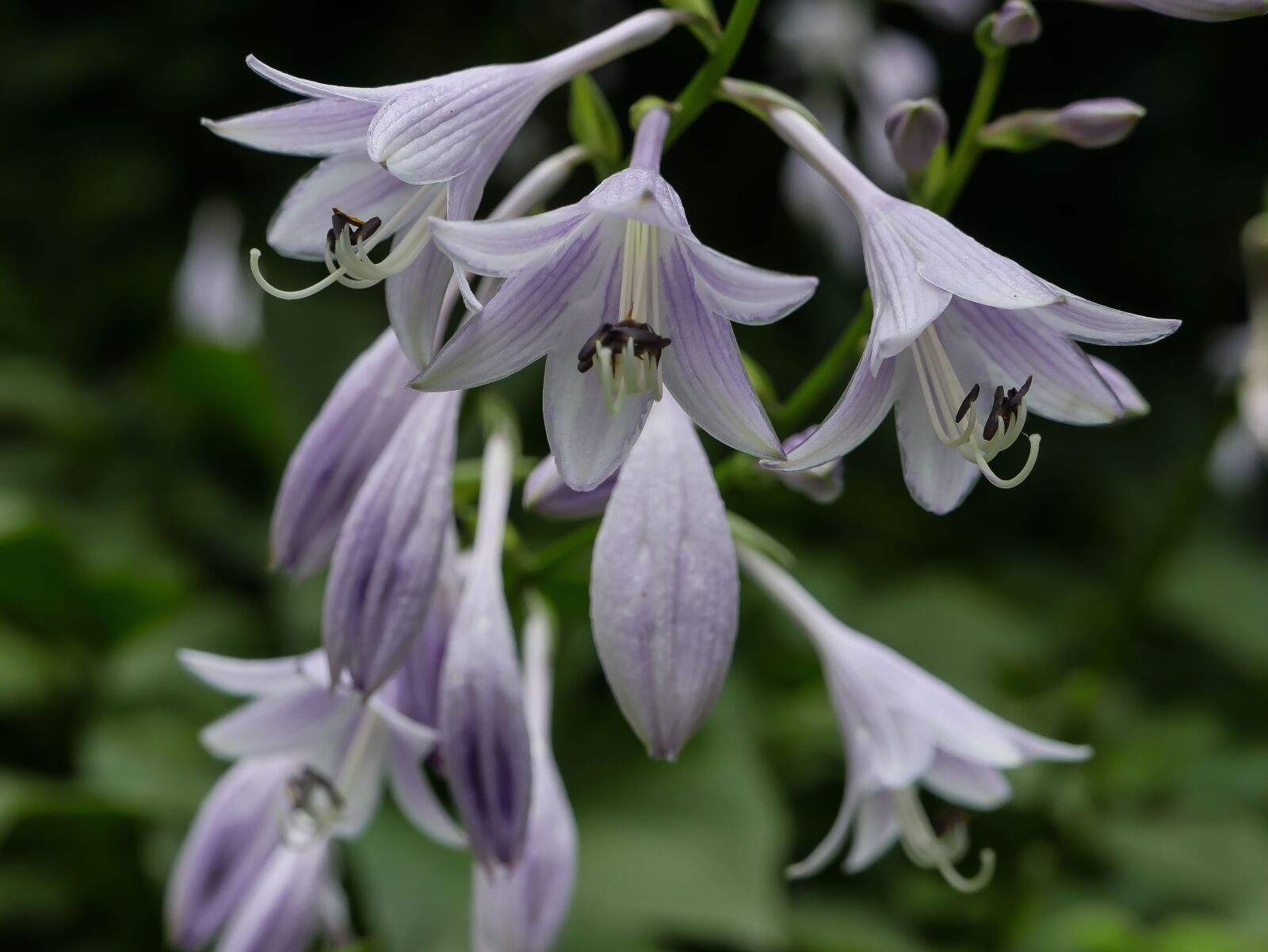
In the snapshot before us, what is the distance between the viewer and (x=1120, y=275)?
10.5 feet

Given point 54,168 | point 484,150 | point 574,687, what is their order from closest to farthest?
point 484,150 < point 574,687 < point 54,168

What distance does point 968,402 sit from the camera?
1.06 metres

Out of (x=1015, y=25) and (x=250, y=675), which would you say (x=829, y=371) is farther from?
(x=250, y=675)

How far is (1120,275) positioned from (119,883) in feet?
8.79

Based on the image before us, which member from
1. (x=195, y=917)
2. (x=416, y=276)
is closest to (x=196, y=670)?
(x=195, y=917)

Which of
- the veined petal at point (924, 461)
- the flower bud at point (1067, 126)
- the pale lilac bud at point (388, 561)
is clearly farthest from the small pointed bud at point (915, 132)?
the pale lilac bud at point (388, 561)

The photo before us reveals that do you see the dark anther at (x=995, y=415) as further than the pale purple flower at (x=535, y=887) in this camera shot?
No

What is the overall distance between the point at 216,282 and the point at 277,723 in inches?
95.2

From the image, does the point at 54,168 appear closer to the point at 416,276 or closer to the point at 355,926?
the point at 355,926

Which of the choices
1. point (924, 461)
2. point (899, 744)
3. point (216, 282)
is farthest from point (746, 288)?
point (216, 282)

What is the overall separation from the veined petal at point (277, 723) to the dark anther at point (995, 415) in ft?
2.43

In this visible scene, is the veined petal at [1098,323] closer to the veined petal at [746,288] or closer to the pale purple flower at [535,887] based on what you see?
the veined petal at [746,288]

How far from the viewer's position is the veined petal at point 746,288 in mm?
929

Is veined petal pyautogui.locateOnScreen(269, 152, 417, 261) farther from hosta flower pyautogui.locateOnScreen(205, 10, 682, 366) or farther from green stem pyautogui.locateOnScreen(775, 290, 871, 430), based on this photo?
green stem pyautogui.locateOnScreen(775, 290, 871, 430)
